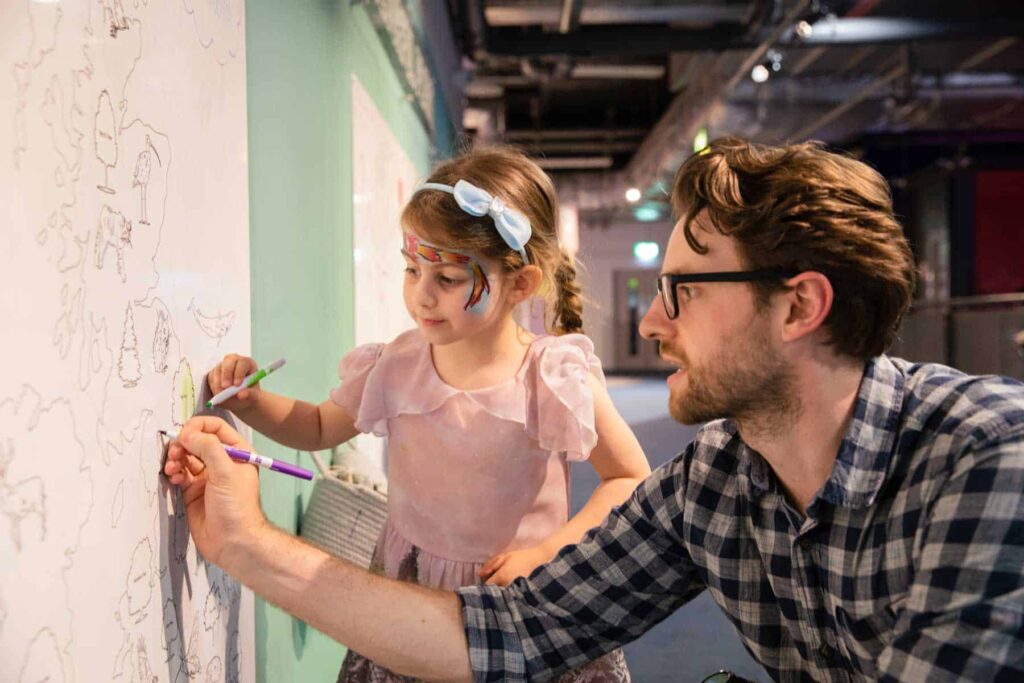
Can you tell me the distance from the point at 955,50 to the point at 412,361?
10.3m

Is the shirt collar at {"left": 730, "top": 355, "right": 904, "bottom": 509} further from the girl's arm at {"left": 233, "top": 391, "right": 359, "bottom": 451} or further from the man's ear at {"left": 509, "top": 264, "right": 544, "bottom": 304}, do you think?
the girl's arm at {"left": 233, "top": 391, "right": 359, "bottom": 451}

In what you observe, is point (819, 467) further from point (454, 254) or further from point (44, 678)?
point (44, 678)

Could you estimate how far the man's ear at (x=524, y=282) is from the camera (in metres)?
1.78

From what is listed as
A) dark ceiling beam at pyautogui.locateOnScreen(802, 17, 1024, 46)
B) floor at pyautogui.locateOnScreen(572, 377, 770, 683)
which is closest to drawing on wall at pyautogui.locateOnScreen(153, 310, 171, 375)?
floor at pyautogui.locateOnScreen(572, 377, 770, 683)

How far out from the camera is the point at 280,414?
1671 millimetres

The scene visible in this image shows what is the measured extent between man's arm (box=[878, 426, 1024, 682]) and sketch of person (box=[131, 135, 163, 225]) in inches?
41.0

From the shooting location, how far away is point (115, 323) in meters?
1.07

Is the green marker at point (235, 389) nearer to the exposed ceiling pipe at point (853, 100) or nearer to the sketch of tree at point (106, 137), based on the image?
the sketch of tree at point (106, 137)

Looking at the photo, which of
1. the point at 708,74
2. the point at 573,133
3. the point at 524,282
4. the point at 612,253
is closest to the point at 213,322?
the point at 524,282

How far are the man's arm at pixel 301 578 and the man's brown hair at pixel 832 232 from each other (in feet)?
2.36

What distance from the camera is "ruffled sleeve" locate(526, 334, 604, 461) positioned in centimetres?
168

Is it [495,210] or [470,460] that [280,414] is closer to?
[470,460]

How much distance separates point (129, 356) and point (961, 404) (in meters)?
1.03

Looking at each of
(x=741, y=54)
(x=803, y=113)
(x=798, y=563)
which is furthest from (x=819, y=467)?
(x=803, y=113)
